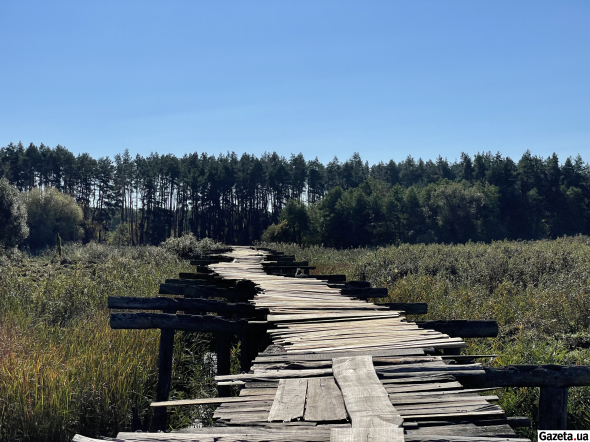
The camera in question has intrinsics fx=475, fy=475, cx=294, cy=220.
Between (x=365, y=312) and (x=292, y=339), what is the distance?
1.75 meters

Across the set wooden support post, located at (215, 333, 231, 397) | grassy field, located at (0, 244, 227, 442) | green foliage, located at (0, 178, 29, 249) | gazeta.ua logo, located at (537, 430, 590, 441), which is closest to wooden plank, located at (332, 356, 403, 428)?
gazeta.ua logo, located at (537, 430, 590, 441)

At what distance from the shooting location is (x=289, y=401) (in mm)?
3016

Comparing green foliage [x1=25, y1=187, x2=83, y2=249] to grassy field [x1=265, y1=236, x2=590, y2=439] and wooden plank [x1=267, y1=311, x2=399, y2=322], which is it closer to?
grassy field [x1=265, y1=236, x2=590, y2=439]

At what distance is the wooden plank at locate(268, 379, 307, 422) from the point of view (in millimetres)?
2764

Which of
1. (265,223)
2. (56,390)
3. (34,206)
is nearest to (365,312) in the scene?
(56,390)

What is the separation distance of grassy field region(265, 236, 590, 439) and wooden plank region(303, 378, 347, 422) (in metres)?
2.61

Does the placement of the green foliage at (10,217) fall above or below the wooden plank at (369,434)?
above

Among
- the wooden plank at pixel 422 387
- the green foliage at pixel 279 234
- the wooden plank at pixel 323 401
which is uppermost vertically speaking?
the green foliage at pixel 279 234

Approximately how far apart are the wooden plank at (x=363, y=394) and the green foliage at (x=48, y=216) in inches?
2122

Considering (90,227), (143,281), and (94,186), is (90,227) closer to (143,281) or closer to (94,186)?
(94,186)

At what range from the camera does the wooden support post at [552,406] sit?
3.53 meters

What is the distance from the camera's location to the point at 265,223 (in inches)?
2753

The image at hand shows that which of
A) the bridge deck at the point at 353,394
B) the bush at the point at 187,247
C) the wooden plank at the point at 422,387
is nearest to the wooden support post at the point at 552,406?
the bridge deck at the point at 353,394

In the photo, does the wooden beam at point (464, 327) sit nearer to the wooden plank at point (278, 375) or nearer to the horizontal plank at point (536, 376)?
the horizontal plank at point (536, 376)
